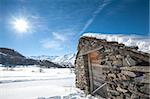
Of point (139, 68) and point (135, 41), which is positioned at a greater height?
point (135, 41)

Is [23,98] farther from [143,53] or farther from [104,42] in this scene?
[143,53]

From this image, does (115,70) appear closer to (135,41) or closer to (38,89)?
(135,41)

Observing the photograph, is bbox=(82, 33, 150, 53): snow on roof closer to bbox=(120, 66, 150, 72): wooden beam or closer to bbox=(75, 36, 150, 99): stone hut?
bbox=(75, 36, 150, 99): stone hut

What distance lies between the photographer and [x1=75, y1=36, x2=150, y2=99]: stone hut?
6.20 m

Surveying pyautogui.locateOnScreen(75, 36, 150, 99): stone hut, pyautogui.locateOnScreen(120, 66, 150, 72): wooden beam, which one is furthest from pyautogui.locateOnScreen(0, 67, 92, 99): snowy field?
pyautogui.locateOnScreen(120, 66, 150, 72): wooden beam

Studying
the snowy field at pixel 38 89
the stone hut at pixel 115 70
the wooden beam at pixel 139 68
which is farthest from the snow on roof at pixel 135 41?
the snowy field at pixel 38 89

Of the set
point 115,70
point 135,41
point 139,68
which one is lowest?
point 115,70

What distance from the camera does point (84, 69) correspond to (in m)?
10.9

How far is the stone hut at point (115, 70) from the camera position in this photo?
620 cm

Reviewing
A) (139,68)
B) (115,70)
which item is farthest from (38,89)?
(139,68)

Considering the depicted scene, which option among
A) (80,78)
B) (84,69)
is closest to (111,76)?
(84,69)

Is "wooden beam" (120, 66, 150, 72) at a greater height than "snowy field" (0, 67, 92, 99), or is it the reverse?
"wooden beam" (120, 66, 150, 72)

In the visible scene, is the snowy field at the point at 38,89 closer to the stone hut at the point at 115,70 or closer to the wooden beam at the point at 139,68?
the stone hut at the point at 115,70

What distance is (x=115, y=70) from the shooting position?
7688 millimetres
